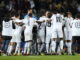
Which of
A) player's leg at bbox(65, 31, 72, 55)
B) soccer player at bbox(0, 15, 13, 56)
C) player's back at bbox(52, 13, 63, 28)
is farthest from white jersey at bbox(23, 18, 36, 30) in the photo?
player's leg at bbox(65, 31, 72, 55)

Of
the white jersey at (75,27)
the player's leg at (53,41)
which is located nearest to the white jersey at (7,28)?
the player's leg at (53,41)

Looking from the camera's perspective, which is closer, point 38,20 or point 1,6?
point 38,20

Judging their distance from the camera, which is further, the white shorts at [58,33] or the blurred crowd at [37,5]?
the blurred crowd at [37,5]

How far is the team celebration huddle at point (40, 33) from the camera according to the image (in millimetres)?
17484

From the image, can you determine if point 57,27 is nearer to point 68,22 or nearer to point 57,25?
point 57,25

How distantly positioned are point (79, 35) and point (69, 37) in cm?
86

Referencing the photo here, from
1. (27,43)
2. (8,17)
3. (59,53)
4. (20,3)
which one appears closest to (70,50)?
(59,53)

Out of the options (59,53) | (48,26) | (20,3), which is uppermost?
(20,3)

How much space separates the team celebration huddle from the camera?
1748 cm

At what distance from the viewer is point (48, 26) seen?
58.7 ft

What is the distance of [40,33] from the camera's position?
58.7ft

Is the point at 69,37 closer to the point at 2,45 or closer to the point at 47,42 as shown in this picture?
the point at 47,42

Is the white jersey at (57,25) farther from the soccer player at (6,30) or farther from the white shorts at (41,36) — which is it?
the soccer player at (6,30)

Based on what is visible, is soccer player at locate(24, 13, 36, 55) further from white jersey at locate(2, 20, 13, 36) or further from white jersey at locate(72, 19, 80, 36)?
white jersey at locate(72, 19, 80, 36)
